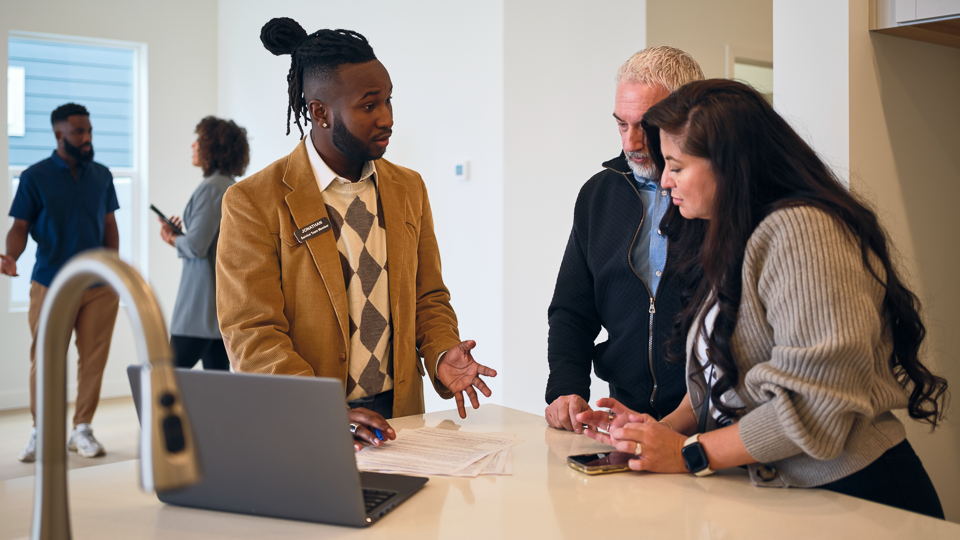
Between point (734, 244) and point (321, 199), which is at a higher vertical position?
point (321, 199)

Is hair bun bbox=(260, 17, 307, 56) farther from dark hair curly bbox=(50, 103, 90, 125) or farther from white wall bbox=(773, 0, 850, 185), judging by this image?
dark hair curly bbox=(50, 103, 90, 125)

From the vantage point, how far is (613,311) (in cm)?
185

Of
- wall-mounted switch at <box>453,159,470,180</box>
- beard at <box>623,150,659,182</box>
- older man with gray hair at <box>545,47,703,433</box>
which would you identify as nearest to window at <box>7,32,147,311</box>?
wall-mounted switch at <box>453,159,470,180</box>

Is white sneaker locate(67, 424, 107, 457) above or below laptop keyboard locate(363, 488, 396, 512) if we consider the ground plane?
below

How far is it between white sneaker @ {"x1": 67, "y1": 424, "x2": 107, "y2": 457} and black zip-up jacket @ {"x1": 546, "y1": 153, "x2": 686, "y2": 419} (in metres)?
3.50

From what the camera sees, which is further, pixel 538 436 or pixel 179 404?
pixel 538 436

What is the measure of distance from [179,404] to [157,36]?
6.55 m

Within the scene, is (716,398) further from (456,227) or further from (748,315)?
(456,227)

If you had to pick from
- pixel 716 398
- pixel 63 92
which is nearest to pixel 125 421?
pixel 63 92

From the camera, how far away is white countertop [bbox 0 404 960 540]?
105cm

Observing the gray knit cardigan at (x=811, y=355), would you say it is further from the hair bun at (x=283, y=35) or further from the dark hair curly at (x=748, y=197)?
the hair bun at (x=283, y=35)

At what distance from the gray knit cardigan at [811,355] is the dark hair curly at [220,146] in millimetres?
3629

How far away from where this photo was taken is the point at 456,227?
411 centimetres

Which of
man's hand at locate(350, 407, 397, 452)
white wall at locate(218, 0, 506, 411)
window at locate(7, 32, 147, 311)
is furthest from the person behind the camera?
window at locate(7, 32, 147, 311)
